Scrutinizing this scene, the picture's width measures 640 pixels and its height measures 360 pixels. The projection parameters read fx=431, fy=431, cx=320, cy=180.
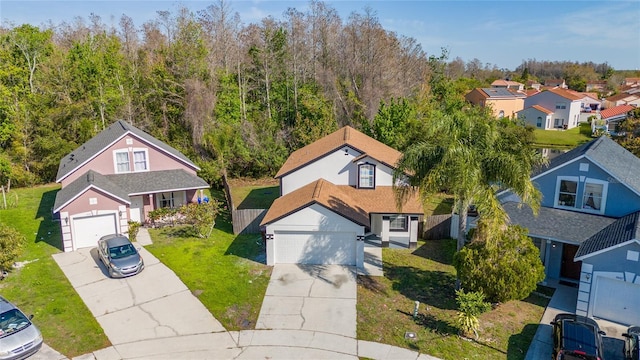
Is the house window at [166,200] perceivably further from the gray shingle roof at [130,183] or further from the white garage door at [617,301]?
the white garage door at [617,301]

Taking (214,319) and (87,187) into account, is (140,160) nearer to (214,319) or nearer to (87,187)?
(87,187)

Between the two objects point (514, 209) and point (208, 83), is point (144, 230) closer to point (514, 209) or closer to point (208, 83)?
point (208, 83)

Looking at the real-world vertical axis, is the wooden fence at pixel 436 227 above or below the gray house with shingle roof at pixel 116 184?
below

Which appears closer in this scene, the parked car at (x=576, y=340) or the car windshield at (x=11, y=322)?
the parked car at (x=576, y=340)

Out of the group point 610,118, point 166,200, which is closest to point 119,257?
point 166,200

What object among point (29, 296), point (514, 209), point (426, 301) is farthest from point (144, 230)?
point (514, 209)

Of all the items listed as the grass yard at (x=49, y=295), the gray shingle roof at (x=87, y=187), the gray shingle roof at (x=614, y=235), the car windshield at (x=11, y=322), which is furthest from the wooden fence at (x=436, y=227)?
the car windshield at (x=11, y=322)

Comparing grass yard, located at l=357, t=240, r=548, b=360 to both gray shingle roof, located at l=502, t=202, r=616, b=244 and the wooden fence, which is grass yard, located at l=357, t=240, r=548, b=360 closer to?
gray shingle roof, located at l=502, t=202, r=616, b=244
